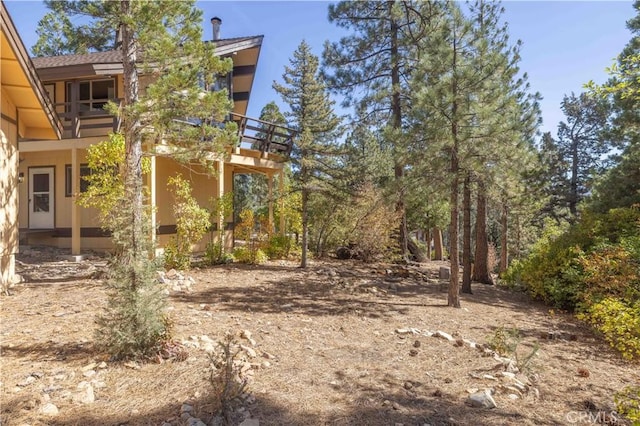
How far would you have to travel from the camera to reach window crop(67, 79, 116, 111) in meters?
11.5

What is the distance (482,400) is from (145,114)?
5524 millimetres

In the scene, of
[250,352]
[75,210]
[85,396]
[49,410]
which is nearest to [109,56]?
[75,210]

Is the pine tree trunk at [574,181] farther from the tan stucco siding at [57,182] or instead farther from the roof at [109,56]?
the tan stucco siding at [57,182]

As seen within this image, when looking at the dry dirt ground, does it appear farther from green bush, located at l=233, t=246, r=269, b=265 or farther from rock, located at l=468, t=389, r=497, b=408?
green bush, located at l=233, t=246, r=269, b=265

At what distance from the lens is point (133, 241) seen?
167 inches

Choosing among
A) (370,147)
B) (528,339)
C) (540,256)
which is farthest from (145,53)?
(370,147)

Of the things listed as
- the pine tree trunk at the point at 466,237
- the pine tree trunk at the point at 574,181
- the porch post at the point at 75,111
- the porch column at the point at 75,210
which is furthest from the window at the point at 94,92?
the pine tree trunk at the point at 574,181

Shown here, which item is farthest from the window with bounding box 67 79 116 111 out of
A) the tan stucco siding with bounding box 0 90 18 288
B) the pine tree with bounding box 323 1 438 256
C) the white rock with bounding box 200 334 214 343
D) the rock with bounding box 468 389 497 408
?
the rock with bounding box 468 389 497 408

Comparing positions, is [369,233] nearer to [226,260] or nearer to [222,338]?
[226,260]

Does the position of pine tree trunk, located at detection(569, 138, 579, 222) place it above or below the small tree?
above

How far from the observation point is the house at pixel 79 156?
10352mm

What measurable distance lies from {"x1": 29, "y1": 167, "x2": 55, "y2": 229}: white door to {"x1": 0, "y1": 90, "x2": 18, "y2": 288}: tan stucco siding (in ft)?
17.2

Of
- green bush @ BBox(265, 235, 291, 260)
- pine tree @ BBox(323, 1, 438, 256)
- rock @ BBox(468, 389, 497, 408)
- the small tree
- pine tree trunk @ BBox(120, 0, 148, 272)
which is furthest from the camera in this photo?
green bush @ BBox(265, 235, 291, 260)

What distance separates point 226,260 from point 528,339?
27.6ft
